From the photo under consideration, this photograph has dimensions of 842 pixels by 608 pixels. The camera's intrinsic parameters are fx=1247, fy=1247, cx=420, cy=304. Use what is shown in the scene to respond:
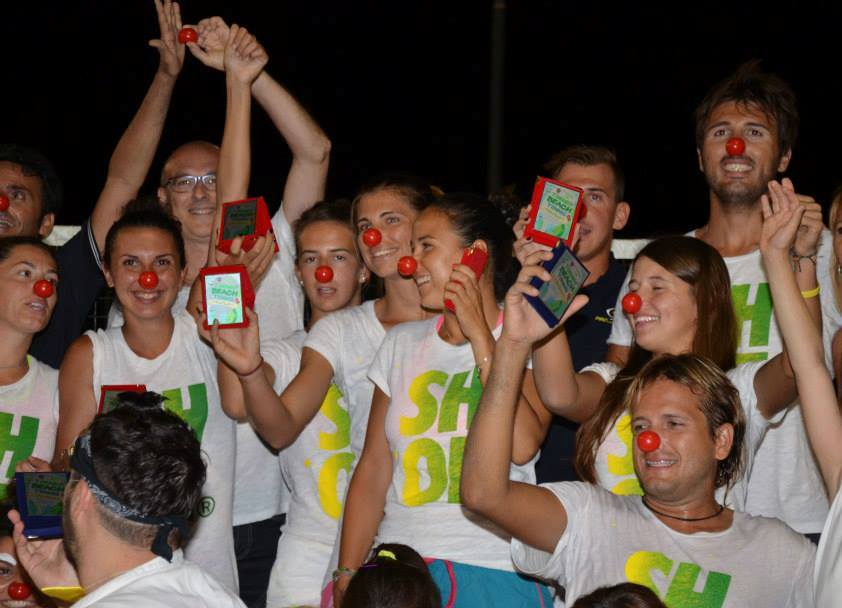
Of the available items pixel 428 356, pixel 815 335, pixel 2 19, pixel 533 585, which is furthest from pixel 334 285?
pixel 2 19

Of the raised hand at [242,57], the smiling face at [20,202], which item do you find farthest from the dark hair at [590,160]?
the smiling face at [20,202]

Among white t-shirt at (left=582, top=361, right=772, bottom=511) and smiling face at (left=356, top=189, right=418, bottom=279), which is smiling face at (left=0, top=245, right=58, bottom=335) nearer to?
smiling face at (left=356, top=189, right=418, bottom=279)

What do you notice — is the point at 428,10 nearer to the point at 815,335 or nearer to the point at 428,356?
the point at 428,356

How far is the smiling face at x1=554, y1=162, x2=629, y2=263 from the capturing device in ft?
18.8

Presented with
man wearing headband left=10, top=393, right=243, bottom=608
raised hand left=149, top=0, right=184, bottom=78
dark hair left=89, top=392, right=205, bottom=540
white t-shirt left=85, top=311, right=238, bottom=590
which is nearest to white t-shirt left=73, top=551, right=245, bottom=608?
man wearing headband left=10, top=393, right=243, bottom=608

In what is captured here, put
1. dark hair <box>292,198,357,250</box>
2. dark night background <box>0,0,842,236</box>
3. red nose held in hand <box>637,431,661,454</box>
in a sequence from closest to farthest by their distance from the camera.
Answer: red nose held in hand <box>637,431,661,454</box>, dark hair <box>292,198,357,250</box>, dark night background <box>0,0,842,236</box>

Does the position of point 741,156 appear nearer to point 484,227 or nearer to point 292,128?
point 484,227

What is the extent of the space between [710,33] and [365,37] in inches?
116

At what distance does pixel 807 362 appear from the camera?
3.91m

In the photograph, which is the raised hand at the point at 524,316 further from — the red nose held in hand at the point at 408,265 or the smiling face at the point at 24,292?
the smiling face at the point at 24,292

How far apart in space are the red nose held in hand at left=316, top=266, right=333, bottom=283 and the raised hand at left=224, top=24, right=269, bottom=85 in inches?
38.0

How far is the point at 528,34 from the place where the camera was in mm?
10805

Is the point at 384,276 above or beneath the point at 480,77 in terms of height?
beneath

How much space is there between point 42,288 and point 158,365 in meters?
0.61
